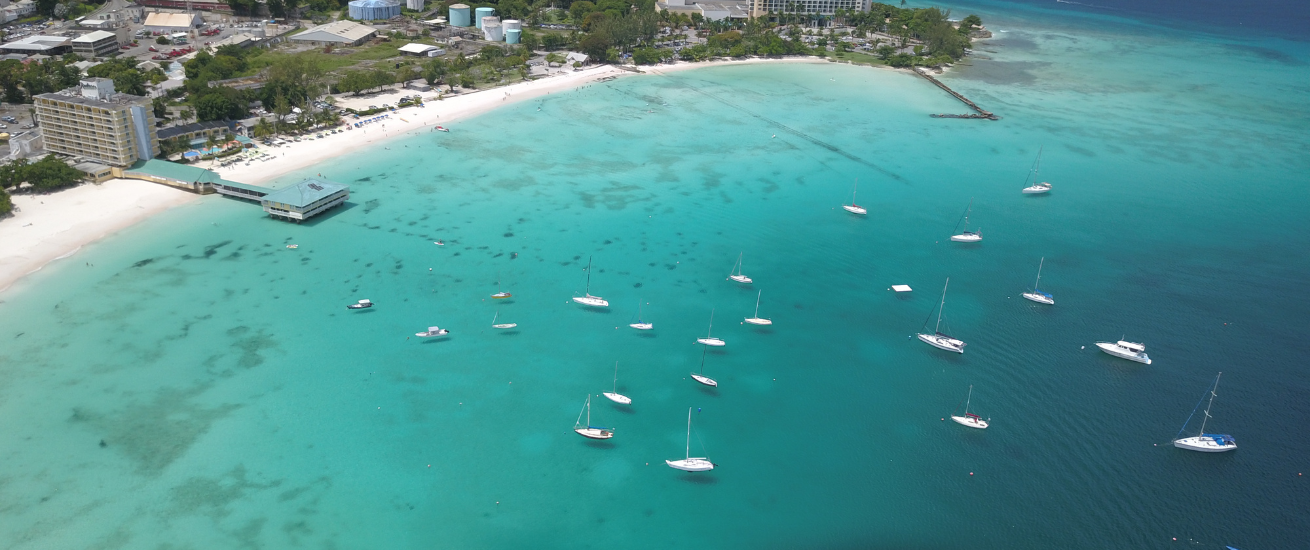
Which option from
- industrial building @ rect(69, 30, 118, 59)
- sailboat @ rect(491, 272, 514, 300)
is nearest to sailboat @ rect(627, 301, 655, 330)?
sailboat @ rect(491, 272, 514, 300)

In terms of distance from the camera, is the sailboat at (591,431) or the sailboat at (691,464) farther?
the sailboat at (591,431)

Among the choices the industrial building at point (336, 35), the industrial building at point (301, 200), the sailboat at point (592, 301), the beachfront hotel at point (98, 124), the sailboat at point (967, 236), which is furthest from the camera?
the industrial building at point (336, 35)

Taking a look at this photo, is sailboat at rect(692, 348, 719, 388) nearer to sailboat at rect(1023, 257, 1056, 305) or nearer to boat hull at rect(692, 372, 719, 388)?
boat hull at rect(692, 372, 719, 388)

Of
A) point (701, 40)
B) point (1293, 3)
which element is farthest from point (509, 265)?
point (1293, 3)

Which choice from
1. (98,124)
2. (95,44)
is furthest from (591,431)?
(95,44)

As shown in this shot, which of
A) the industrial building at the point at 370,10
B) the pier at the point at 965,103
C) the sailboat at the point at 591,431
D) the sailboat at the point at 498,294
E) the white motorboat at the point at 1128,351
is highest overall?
the industrial building at the point at 370,10

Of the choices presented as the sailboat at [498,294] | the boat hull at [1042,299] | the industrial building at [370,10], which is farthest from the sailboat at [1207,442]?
the industrial building at [370,10]

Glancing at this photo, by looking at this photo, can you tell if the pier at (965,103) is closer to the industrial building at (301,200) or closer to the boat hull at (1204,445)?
the boat hull at (1204,445)
